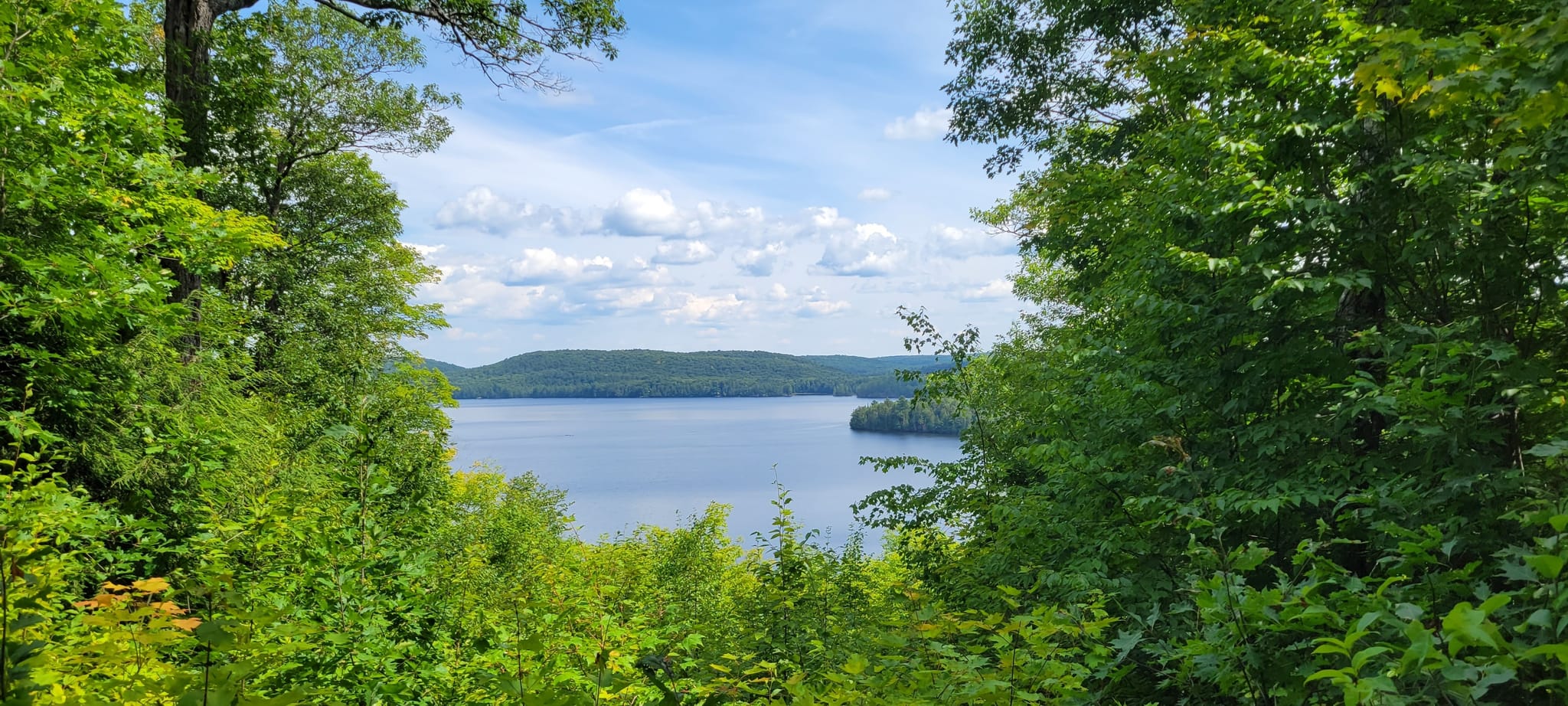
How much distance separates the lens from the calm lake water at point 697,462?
50.4m

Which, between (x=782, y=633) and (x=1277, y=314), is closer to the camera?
(x=1277, y=314)

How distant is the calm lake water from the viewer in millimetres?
50375

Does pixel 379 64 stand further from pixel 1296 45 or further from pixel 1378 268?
pixel 1378 268

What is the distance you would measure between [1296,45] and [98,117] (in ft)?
28.8

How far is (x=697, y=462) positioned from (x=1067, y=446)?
265 ft

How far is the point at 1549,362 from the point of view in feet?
10.5

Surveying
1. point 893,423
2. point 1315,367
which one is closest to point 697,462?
point 893,423

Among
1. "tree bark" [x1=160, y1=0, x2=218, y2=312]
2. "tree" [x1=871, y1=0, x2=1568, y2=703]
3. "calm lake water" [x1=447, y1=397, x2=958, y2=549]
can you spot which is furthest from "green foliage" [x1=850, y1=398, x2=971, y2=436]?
"tree" [x1=871, y1=0, x2=1568, y2=703]

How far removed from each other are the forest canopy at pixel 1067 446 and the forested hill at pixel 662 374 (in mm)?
166120

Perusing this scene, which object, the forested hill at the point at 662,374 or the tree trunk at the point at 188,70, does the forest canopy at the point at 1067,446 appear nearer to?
the tree trunk at the point at 188,70

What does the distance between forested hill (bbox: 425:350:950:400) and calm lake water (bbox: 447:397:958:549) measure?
19.7 meters

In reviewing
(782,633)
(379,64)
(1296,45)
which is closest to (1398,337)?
(1296,45)

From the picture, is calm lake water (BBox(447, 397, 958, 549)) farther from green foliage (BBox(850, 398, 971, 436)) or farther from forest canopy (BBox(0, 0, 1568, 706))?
forest canopy (BBox(0, 0, 1568, 706))

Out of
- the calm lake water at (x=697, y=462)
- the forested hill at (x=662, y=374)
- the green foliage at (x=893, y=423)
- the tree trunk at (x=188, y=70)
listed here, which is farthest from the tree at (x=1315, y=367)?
the forested hill at (x=662, y=374)
